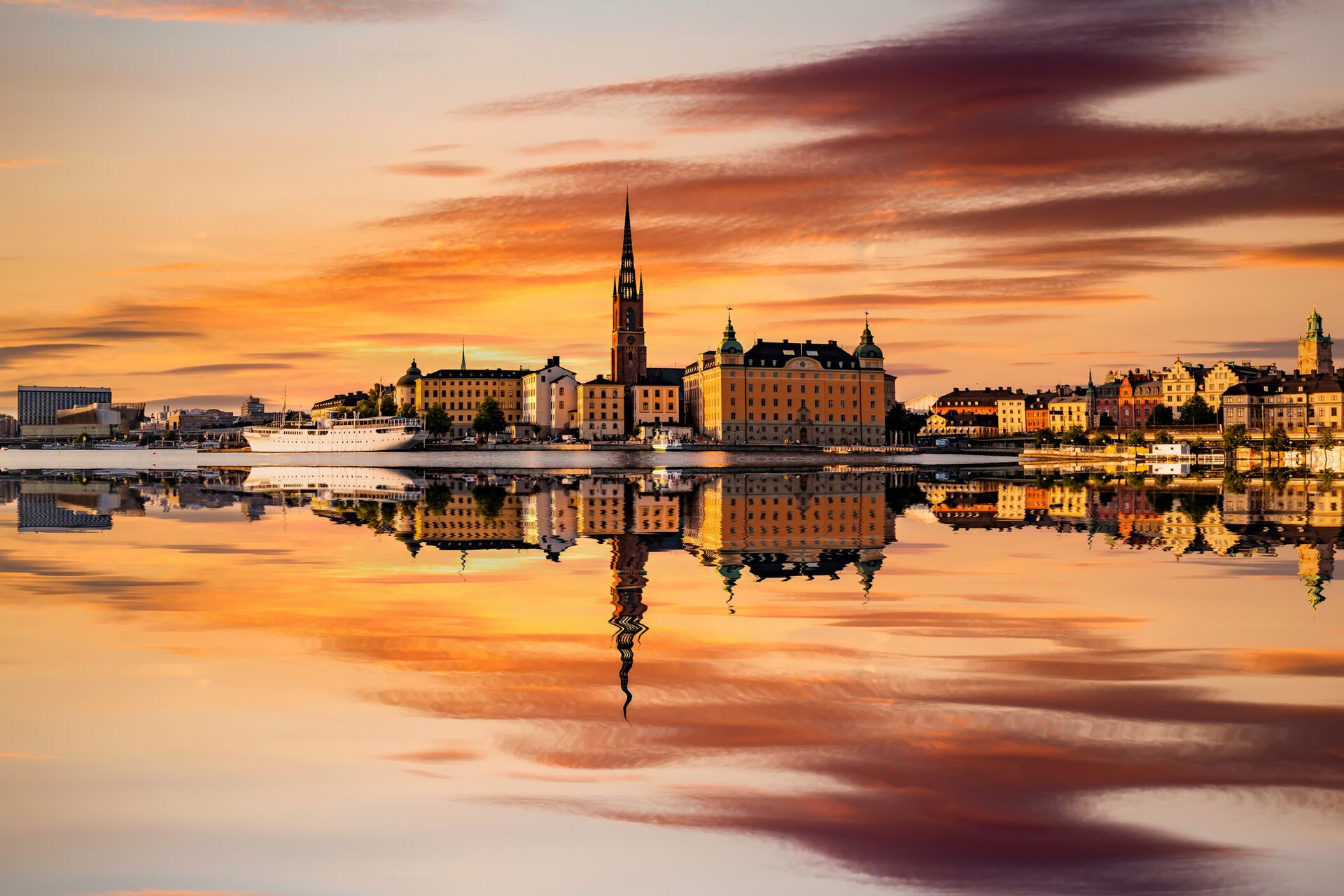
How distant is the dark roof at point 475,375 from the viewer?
178 m

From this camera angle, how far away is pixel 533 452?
5733 inches

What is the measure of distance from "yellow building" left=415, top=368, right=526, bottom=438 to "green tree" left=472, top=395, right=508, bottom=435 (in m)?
15.6

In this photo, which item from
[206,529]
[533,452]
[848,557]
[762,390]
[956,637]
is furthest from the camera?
[762,390]

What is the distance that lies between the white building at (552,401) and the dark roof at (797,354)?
29.6m

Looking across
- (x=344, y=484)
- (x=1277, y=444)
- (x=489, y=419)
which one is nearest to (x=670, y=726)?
(x=344, y=484)

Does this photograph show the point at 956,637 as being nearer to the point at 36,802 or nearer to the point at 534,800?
the point at 534,800

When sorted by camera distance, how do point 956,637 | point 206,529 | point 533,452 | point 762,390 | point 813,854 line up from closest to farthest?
point 813,854, point 956,637, point 206,529, point 533,452, point 762,390

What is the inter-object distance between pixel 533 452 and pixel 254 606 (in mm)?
129675

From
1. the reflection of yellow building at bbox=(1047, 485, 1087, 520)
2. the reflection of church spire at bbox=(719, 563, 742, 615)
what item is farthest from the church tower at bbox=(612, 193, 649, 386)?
the reflection of church spire at bbox=(719, 563, 742, 615)

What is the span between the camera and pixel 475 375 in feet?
593

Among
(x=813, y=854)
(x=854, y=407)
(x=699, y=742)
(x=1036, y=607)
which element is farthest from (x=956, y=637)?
(x=854, y=407)

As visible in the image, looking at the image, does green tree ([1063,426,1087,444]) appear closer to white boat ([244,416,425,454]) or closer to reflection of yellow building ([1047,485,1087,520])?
white boat ([244,416,425,454])

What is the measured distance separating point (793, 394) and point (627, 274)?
39692 mm

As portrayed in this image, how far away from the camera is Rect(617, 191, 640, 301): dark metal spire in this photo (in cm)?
17975
